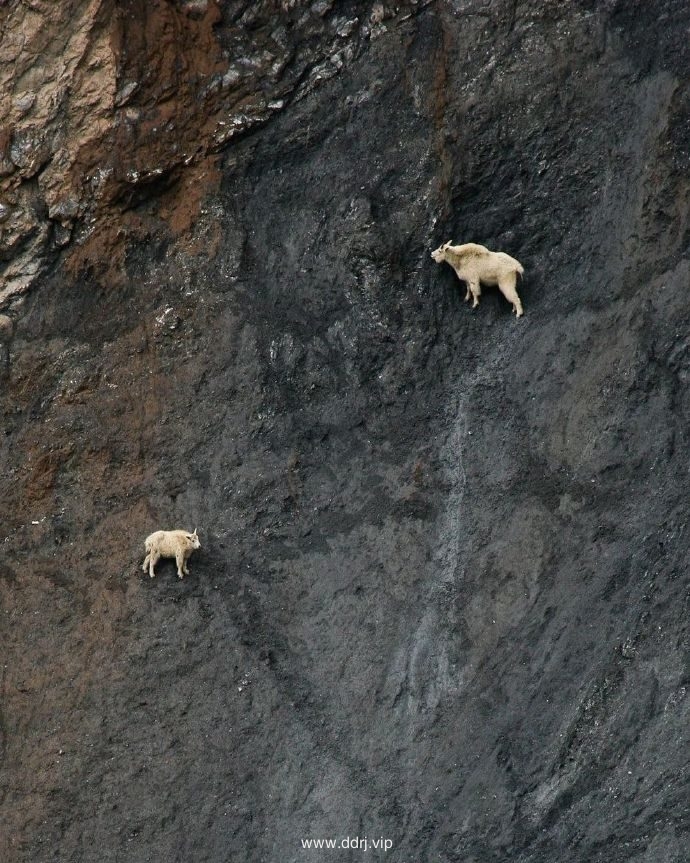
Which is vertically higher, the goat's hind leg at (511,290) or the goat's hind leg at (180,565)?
the goat's hind leg at (511,290)

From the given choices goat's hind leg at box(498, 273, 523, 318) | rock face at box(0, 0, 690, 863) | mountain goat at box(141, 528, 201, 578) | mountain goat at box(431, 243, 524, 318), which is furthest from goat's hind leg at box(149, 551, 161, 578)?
goat's hind leg at box(498, 273, 523, 318)

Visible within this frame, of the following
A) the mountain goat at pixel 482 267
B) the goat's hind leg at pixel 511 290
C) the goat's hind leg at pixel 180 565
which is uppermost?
the mountain goat at pixel 482 267

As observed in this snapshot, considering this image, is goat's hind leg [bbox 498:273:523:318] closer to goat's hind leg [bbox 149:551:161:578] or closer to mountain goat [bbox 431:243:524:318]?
mountain goat [bbox 431:243:524:318]

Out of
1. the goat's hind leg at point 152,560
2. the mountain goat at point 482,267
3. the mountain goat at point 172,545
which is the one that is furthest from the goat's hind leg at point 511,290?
the goat's hind leg at point 152,560

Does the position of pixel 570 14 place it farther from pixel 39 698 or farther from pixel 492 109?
pixel 39 698

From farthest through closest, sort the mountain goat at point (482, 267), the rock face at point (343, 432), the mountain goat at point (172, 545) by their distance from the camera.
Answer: the mountain goat at point (482, 267) < the mountain goat at point (172, 545) < the rock face at point (343, 432)

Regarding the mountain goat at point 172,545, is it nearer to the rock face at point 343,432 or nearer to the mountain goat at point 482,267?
the rock face at point 343,432

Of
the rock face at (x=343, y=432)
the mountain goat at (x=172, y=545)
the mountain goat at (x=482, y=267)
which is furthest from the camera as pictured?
the mountain goat at (x=482, y=267)

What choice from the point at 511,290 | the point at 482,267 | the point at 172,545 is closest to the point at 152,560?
the point at 172,545
